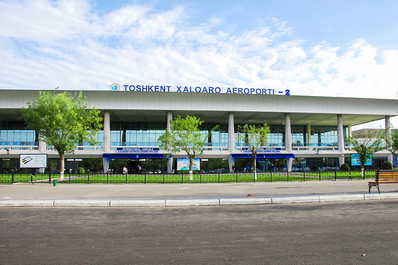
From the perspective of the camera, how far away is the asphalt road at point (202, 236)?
17.4ft

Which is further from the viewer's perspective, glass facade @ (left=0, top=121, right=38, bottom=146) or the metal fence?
glass facade @ (left=0, top=121, right=38, bottom=146)

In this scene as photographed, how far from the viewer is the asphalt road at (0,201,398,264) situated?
5.31 meters

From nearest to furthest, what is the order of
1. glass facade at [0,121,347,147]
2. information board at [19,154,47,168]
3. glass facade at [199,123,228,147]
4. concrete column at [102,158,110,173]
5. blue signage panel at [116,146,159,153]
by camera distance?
information board at [19,154,47,168] < concrete column at [102,158,110,173] < blue signage panel at [116,146,159,153] < glass facade at [0,121,347,147] < glass facade at [199,123,228,147]

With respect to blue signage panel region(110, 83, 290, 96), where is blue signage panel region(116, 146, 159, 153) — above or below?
below

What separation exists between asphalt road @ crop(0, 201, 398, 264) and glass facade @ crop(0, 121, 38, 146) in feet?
179

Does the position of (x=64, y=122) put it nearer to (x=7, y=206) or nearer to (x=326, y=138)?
(x=7, y=206)

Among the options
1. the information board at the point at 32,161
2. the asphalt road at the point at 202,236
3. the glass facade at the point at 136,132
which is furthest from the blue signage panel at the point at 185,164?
the asphalt road at the point at 202,236

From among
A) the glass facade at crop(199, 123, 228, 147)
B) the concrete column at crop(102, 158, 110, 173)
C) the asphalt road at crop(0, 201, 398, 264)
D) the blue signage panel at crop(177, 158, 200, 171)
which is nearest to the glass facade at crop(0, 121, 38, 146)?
the concrete column at crop(102, 158, 110, 173)

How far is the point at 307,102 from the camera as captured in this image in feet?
175

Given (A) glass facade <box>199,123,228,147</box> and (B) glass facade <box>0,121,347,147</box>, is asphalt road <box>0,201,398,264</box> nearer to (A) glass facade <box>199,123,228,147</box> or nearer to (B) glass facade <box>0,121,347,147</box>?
(B) glass facade <box>0,121,347,147</box>

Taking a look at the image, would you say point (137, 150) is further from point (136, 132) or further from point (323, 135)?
point (323, 135)

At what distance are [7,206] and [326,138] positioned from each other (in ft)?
223

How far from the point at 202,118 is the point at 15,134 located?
38221mm

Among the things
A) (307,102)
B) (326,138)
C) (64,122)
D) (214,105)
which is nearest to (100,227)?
(64,122)
